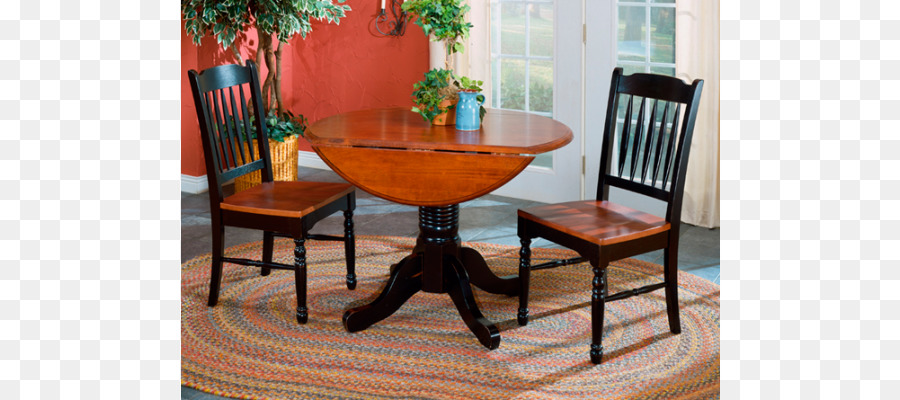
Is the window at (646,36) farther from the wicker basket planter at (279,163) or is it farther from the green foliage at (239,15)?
the wicker basket planter at (279,163)

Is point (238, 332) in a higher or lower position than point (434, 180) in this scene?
lower

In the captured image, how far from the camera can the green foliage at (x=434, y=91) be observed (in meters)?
2.58

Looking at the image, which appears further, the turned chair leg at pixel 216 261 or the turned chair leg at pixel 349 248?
the turned chair leg at pixel 349 248

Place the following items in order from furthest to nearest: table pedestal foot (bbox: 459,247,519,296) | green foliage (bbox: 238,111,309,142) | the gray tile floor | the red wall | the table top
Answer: the red wall < green foliage (bbox: 238,111,309,142) < the gray tile floor < table pedestal foot (bbox: 459,247,519,296) < the table top

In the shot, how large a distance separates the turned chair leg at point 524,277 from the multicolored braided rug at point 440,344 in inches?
1.6

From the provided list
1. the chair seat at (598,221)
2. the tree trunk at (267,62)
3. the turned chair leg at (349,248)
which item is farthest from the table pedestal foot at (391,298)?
the tree trunk at (267,62)

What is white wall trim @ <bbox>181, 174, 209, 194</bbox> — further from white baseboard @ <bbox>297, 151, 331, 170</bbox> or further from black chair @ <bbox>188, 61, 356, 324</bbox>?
black chair @ <bbox>188, 61, 356, 324</bbox>

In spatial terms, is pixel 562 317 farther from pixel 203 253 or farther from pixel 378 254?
pixel 203 253

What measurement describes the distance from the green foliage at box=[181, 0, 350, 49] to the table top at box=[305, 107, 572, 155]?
141 cm

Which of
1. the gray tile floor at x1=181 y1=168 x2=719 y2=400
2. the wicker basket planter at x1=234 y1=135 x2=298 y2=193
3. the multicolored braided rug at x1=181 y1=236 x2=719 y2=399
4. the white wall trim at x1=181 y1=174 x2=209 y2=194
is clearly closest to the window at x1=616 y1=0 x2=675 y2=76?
the gray tile floor at x1=181 y1=168 x2=719 y2=400

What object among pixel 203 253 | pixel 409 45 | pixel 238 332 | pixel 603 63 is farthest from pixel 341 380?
pixel 409 45

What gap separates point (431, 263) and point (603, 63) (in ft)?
5.64

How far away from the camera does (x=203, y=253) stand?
3.46 meters

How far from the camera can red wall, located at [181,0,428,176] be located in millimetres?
4543
